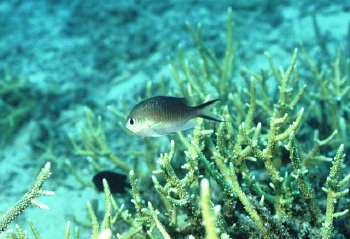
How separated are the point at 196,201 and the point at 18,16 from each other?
11036 millimetres

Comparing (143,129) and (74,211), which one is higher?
(143,129)

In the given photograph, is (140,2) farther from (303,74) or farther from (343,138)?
(343,138)

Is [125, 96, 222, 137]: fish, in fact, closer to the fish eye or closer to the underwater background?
the fish eye

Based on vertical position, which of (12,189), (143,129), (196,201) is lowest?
(12,189)

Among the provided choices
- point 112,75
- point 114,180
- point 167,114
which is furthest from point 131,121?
point 112,75

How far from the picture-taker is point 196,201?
7.88 feet

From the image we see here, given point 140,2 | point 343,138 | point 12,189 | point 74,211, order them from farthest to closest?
point 140,2, point 12,189, point 74,211, point 343,138

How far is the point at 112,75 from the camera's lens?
667 centimetres

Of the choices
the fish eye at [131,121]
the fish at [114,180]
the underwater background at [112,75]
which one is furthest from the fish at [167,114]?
the fish at [114,180]

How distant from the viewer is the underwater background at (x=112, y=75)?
413cm

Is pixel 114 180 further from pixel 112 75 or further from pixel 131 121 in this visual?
pixel 112 75

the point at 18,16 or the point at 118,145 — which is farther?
the point at 18,16

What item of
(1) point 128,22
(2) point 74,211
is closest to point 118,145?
(2) point 74,211

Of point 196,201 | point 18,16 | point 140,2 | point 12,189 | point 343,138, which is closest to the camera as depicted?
point 196,201
